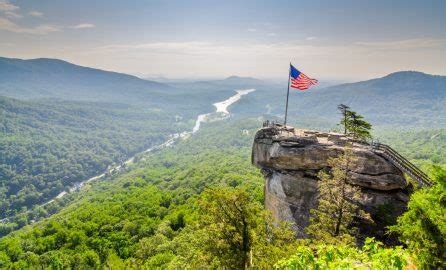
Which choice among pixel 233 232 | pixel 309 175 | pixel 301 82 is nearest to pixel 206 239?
pixel 233 232

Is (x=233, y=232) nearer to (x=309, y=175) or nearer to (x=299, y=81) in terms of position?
(x=309, y=175)

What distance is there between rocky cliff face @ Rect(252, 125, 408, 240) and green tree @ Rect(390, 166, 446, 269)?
10.2m

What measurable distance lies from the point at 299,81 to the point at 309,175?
46.3 feet

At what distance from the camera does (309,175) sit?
132 feet

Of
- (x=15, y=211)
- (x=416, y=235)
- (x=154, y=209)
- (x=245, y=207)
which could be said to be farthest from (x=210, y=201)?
(x=15, y=211)

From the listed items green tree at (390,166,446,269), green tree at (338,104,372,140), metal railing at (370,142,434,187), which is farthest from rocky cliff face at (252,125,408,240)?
green tree at (390,166,446,269)

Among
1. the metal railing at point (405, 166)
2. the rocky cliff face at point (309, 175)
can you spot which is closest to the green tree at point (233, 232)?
the rocky cliff face at point (309, 175)

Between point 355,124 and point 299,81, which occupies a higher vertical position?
point 299,81

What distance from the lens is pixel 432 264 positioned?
18359mm

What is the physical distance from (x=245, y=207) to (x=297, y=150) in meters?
16.7

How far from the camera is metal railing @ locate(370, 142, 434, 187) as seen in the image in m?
34.2

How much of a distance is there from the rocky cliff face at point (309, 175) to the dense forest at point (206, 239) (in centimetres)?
369

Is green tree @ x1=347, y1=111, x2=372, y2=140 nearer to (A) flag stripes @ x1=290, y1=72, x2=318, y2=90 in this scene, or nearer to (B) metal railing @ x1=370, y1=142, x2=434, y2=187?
(A) flag stripes @ x1=290, y1=72, x2=318, y2=90

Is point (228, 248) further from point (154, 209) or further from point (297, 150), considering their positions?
point (154, 209)
